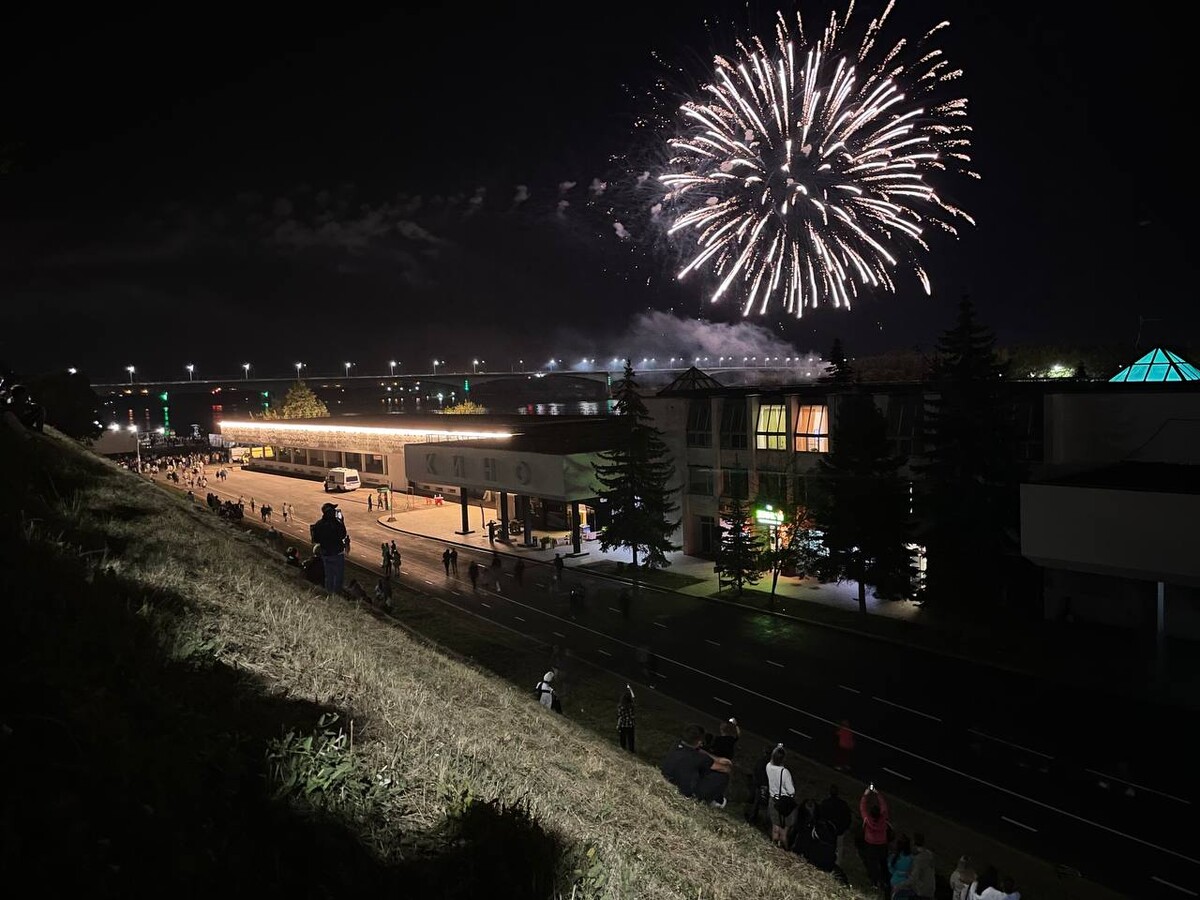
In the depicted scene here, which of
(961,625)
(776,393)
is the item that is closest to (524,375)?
(776,393)

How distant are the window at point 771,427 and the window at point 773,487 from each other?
57.2 inches

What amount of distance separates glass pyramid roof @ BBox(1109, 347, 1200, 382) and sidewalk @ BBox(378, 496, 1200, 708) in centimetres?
1170

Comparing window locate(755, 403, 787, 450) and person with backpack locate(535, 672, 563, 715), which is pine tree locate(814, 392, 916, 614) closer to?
window locate(755, 403, 787, 450)

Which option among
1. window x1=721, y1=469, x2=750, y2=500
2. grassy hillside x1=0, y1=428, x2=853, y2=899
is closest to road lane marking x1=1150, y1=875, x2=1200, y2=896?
grassy hillside x1=0, y1=428, x2=853, y2=899

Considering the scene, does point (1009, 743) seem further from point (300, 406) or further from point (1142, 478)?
point (300, 406)

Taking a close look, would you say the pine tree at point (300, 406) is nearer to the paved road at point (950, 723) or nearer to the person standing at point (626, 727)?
the paved road at point (950, 723)

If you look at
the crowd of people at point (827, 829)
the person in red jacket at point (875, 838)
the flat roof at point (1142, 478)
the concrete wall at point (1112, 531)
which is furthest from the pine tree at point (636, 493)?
the person in red jacket at point (875, 838)

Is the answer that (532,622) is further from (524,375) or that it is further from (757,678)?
(524,375)

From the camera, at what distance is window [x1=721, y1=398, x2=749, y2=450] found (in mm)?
39656

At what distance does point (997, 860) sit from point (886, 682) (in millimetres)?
9801

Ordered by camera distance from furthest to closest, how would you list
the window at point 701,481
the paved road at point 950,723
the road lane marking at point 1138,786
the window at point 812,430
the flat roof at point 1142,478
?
the window at point 701,481
the window at point 812,430
the flat roof at point 1142,478
the road lane marking at point 1138,786
the paved road at point 950,723

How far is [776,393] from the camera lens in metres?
37.9

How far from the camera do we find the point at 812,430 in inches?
1435

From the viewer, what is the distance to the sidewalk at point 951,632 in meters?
22.4
